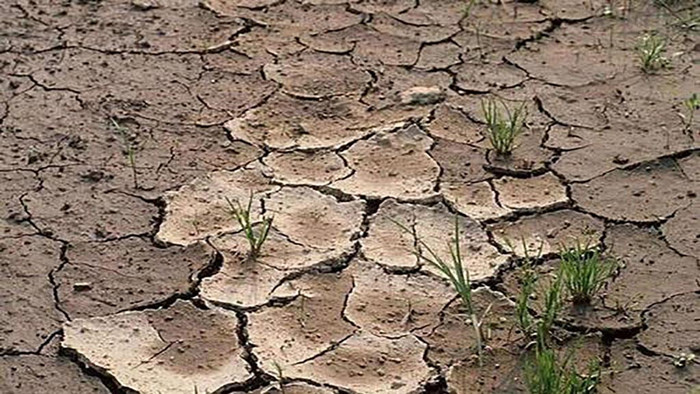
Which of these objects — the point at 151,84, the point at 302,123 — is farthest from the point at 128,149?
the point at 302,123

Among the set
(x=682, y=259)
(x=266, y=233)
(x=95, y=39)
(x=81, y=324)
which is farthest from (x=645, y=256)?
(x=95, y=39)

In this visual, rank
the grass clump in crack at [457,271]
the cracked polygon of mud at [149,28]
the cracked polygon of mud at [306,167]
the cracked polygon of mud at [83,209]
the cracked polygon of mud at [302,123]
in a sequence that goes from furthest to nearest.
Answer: the cracked polygon of mud at [149,28] → the cracked polygon of mud at [302,123] → the cracked polygon of mud at [306,167] → the cracked polygon of mud at [83,209] → the grass clump in crack at [457,271]

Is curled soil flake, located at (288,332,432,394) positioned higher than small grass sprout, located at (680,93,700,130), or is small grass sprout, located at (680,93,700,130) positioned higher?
small grass sprout, located at (680,93,700,130)

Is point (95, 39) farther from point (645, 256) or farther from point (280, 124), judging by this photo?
→ point (645, 256)

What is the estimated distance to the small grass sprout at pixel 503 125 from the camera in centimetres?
390

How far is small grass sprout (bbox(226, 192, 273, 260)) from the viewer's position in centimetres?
344

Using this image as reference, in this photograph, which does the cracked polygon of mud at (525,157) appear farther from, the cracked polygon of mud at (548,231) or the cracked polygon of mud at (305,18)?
the cracked polygon of mud at (305,18)

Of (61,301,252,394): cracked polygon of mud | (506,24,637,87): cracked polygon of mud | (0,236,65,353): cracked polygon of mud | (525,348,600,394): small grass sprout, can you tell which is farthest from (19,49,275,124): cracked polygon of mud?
(525,348,600,394): small grass sprout

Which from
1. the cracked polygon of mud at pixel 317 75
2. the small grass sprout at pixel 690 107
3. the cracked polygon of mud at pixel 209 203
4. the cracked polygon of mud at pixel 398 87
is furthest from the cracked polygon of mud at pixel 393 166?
the small grass sprout at pixel 690 107

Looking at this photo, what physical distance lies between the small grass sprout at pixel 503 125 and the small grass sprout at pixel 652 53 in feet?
1.68

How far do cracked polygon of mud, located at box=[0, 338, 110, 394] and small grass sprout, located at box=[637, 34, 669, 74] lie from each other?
2271mm

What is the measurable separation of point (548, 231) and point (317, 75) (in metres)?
1.17

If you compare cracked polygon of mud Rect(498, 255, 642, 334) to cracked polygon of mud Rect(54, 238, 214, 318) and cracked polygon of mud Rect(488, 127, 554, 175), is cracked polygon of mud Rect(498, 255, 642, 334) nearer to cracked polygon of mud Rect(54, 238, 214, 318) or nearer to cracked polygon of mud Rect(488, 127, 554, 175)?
cracked polygon of mud Rect(488, 127, 554, 175)

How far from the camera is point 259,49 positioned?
179 inches
